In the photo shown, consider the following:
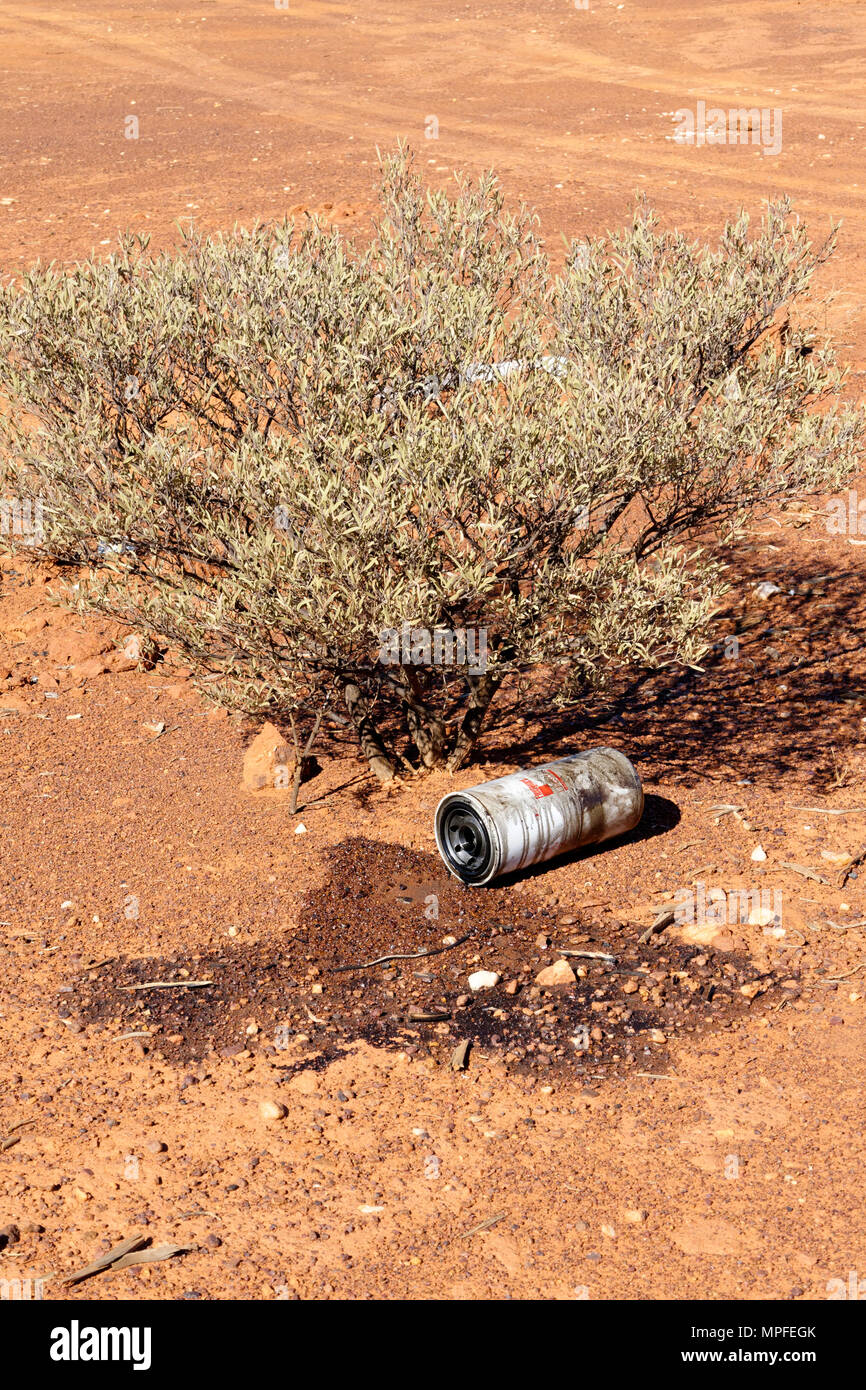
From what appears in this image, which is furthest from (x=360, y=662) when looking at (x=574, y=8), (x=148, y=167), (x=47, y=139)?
(x=574, y=8)

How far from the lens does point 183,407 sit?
763 cm

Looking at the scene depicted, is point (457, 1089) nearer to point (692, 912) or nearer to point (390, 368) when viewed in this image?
point (692, 912)

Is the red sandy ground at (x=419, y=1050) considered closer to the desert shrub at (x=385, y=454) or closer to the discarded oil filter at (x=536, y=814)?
the discarded oil filter at (x=536, y=814)

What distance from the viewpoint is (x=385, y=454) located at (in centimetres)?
673

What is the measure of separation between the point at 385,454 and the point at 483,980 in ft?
8.68

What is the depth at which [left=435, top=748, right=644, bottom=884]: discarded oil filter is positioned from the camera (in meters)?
7.01

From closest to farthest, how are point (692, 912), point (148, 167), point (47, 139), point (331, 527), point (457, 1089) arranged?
1. point (457, 1089)
2. point (331, 527)
3. point (692, 912)
4. point (148, 167)
5. point (47, 139)

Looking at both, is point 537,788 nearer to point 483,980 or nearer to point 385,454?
point 483,980

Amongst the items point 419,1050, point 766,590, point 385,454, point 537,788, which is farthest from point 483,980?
point 766,590

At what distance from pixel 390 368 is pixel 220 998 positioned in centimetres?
333

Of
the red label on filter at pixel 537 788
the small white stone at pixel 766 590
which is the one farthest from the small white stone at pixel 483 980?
the small white stone at pixel 766 590

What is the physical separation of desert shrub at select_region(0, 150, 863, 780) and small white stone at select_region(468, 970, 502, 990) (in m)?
1.65

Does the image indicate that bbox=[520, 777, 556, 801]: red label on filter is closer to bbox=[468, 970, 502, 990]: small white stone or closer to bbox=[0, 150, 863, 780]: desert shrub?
bbox=[0, 150, 863, 780]: desert shrub

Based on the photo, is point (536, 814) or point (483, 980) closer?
point (483, 980)
